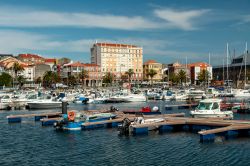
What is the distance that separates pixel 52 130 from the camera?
4484cm

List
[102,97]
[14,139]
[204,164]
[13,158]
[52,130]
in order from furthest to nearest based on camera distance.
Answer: [102,97]
[52,130]
[14,139]
[13,158]
[204,164]

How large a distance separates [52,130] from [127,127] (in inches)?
381

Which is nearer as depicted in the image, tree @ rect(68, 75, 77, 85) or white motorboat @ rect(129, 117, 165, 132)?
white motorboat @ rect(129, 117, 165, 132)

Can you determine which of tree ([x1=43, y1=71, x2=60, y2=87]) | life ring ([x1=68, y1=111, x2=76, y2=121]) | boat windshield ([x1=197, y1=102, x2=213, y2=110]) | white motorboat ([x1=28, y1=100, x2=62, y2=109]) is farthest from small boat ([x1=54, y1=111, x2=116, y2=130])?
tree ([x1=43, y1=71, x2=60, y2=87])

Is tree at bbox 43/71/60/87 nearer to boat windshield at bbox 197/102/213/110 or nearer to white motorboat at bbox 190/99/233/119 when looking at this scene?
boat windshield at bbox 197/102/213/110

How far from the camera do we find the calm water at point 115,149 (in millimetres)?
28859

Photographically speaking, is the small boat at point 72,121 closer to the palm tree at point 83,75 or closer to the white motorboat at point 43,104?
the white motorboat at point 43,104

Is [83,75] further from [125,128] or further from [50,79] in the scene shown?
[125,128]

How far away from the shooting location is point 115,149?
1308 inches

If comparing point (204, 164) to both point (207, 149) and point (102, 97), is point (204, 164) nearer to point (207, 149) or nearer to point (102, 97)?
point (207, 149)

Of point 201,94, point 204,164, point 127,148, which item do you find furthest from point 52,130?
point 201,94

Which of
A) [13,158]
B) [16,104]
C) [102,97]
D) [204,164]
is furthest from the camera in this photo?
[102,97]

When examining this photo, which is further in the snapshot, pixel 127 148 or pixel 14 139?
pixel 14 139

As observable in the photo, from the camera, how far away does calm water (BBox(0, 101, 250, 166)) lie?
1136 inches
